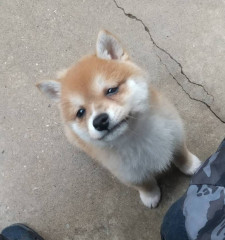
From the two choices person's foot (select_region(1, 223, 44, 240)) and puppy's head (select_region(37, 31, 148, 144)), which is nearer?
puppy's head (select_region(37, 31, 148, 144))

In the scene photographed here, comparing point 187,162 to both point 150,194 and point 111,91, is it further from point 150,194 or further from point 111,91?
point 111,91

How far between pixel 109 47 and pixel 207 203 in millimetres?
873

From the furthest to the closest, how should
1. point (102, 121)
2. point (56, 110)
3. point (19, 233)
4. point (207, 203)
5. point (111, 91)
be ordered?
1. point (56, 110)
2. point (19, 233)
3. point (111, 91)
4. point (102, 121)
5. point (207, 203)

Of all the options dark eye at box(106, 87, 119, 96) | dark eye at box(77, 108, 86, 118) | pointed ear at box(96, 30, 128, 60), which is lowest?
dark eye at box(77, 108, 86, 118)

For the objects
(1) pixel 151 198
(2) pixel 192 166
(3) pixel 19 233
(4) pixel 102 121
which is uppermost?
(4) pixel 102 121

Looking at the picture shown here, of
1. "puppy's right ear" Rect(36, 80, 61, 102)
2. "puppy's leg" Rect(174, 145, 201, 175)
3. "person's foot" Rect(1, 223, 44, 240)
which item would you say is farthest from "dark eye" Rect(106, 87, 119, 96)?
"person's foot" Rect(1, 223, 44, 240)

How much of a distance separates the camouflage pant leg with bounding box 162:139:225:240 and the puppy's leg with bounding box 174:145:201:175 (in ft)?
2.10

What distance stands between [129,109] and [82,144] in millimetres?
526

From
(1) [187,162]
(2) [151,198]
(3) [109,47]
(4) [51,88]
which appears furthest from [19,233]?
Answer: (3) [109,47]

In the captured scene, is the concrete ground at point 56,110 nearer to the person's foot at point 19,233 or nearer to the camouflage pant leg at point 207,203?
the person's foot at point 19,233

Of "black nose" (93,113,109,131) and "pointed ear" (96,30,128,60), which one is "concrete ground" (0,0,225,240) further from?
"black nose" (93,113,109,131)

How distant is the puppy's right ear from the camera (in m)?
1.77

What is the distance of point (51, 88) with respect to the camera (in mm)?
1812

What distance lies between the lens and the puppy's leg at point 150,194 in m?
2.08
